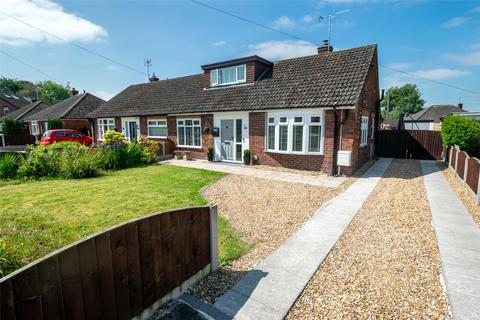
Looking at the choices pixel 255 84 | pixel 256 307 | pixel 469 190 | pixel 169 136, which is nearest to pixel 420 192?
pixel 469 190

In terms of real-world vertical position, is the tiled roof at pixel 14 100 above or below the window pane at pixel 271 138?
above

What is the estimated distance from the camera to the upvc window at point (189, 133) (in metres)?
15.6

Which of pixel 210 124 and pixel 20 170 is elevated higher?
pixel 210 124

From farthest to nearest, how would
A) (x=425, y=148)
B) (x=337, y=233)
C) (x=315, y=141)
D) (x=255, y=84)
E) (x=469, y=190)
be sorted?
(x=425, y=148) → (x=255, y=84) → (x=315, y=141) → (x=469, y=190) → (x=337, y=233)

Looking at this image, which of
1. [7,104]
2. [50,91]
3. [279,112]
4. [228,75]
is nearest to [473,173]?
[279,112]

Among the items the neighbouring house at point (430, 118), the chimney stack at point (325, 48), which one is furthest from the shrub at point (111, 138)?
the neighbouring house at point (430, 118)

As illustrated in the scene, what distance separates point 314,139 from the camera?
11.4m

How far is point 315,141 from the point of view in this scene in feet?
37.3

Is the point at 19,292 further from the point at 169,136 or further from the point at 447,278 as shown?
the point at 169,136

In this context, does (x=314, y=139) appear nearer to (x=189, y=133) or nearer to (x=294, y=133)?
(x=294, y=133)

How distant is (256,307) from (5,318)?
7.74 ft

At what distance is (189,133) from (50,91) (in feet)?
252

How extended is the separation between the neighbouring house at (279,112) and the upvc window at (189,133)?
0.20 feet

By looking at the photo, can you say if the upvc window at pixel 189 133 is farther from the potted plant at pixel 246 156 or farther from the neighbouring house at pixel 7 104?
the neighbouring house at pixel 7 104
